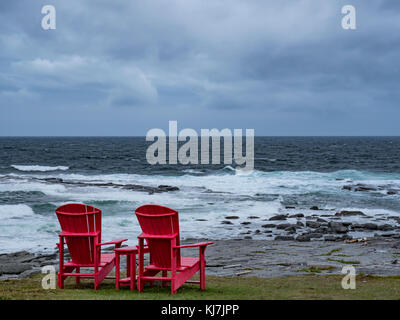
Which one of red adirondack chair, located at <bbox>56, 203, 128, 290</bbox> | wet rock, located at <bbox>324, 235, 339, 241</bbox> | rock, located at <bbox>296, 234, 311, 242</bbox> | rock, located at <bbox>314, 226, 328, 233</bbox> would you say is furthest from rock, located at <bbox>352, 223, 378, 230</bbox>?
red adirondack chair, located at <bbox>56, 203, 128, 290</bbox>

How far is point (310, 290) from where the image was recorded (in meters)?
7.47

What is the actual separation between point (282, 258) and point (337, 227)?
695 cm

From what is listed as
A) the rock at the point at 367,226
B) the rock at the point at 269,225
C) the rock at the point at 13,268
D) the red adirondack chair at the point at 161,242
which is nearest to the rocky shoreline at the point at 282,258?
the rock at the point at 13,268

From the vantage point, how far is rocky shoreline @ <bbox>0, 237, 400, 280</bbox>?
1099 centimetres

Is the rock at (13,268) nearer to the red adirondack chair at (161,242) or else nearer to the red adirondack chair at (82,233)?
the red adirondack chair at (82,233)

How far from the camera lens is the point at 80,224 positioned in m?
7.27

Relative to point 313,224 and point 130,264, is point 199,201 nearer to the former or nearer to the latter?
point 313,224

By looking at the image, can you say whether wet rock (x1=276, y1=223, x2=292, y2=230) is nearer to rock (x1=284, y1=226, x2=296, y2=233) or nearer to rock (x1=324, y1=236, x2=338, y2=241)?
rock (x1=284, y1=226, x2=296, y2=233)

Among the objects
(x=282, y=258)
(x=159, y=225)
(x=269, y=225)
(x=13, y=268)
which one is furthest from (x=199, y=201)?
(x=159, y=225)

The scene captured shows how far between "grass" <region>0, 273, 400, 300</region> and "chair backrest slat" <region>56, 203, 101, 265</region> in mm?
583

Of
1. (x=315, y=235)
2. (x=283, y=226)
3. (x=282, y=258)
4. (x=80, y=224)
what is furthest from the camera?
(x=283, y=226)
